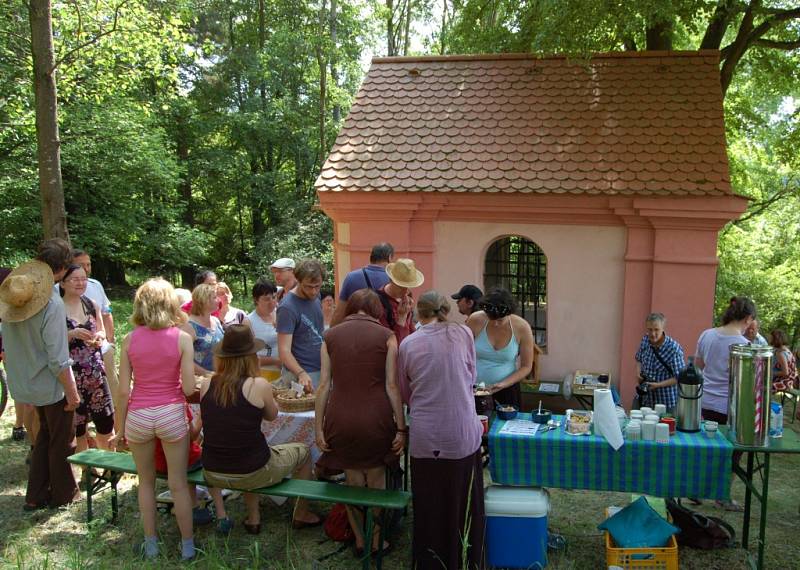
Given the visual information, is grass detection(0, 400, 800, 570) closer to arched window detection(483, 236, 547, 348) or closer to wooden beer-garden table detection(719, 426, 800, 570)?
wooden beer-garden table detection(719, 426, 800, 570)

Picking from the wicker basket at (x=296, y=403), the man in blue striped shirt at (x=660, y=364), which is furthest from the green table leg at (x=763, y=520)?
the wicker basket at (x=296, y=403)

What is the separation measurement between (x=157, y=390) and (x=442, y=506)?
6.52 feet

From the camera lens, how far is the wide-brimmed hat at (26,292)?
474 cm

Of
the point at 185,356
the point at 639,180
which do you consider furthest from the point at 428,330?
the point at 639,180

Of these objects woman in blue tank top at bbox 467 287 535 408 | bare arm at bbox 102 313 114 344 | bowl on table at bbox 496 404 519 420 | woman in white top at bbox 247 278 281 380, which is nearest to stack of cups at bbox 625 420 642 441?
bowl on table at bbox 496 404 519 420

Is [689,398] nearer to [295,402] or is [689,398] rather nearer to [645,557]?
[645,557]

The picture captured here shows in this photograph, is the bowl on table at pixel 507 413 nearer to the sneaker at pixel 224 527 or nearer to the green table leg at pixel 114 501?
the sneaker at pixel 224 527

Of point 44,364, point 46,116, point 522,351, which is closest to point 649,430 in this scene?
point 522,351

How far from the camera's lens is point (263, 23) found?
24.9 m

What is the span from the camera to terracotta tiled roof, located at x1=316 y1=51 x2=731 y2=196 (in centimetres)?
781

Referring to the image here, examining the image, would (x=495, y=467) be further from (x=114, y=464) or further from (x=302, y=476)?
(x=114, y=464)

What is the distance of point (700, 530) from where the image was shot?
472 cm

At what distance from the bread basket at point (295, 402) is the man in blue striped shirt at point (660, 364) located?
10.1 feet

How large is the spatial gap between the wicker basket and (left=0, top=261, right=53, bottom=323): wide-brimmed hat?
186cm
